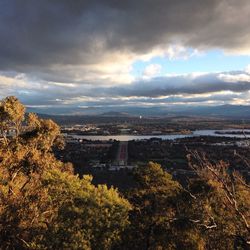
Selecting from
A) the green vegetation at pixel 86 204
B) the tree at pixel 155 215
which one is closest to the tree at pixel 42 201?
the green vegetation at pixel 86 204

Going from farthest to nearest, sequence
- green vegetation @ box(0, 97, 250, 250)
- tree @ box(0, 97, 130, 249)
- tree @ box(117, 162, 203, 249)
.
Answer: tree @ box(117, 162, 203, 249), green vegetation @ box(0, 97, 250, 250), tree @ box(0, 97, 130, 249)

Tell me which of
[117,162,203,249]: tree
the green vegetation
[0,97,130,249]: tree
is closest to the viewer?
[0,97,130,249]: tree

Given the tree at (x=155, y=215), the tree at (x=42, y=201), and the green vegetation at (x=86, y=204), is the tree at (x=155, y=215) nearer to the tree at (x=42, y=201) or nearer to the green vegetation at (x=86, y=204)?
the green vegetation at (x=86, y=204)

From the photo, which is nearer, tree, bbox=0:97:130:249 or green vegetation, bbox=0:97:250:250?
tree, bbox=0:97:130:249

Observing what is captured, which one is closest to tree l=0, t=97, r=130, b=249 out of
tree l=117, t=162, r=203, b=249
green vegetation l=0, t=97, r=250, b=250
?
green vegetation l=0, t=97, r=250, b=250

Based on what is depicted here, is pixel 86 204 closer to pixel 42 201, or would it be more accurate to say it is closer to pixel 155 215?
pixel 155 215

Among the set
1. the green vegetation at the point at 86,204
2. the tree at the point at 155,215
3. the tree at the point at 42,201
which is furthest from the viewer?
the tree at the point at 155,215

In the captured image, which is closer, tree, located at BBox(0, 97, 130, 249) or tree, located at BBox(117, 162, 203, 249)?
tree, located at BBox(0, 97, 130, 249)

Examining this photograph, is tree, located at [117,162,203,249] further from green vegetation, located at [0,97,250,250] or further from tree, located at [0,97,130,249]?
tree, located at [0,97,130,249]

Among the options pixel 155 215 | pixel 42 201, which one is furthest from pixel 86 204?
pixel 42 201
